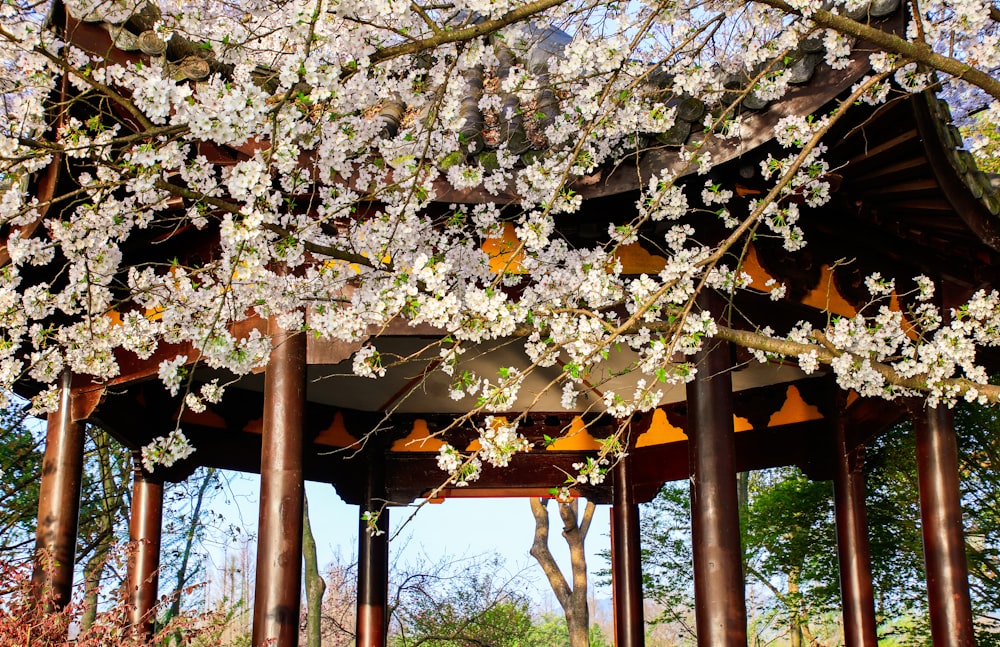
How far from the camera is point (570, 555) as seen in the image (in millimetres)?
16469

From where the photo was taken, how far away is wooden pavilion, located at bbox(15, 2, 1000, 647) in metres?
3.80

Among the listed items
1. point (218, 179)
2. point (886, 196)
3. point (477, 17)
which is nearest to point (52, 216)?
point (218, 179)

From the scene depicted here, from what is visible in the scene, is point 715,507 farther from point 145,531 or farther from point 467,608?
point 467,608

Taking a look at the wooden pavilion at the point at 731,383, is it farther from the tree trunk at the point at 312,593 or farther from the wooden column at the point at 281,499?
the tree trunk at the point at 312,593

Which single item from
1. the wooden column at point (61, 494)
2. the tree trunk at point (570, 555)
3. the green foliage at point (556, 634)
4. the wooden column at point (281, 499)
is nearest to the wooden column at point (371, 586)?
the wooden column at point (61, 494)

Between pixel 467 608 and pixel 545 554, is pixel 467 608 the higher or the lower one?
the lower one

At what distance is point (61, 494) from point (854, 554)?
5019mm

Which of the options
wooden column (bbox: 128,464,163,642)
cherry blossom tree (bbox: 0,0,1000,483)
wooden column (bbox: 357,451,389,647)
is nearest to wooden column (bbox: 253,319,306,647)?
cherry blossom tree (bbox: 0,0,1000,483)

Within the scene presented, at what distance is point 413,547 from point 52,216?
1269 centimetres

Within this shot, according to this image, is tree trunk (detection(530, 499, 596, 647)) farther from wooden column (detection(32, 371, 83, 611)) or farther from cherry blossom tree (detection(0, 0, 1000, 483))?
cherry blossom tree (detection(0, 0, 1000, 483))

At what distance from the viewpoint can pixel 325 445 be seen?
306 inches

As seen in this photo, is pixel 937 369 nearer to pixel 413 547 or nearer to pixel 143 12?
pixel 143 12

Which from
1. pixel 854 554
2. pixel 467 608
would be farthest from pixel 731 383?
pixel 467 608

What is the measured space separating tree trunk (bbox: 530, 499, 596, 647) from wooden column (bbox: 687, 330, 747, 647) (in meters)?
12.0
